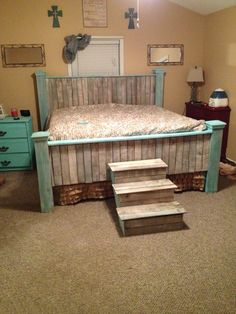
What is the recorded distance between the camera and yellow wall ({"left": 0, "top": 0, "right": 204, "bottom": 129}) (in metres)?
4.15

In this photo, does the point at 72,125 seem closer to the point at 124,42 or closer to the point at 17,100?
the point at 17,100

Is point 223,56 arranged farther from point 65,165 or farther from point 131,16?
point 65,165

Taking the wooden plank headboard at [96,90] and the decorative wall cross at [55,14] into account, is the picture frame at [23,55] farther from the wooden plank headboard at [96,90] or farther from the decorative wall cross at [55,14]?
the decorative wall cross at [55,14]

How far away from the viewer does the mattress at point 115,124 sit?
9.12 ft

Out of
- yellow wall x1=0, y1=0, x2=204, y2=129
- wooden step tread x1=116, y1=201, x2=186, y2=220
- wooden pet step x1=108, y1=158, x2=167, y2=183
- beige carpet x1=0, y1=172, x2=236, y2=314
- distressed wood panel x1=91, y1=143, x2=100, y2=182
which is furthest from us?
yellow wall x1=0, y1=0, x2=204, y2=129

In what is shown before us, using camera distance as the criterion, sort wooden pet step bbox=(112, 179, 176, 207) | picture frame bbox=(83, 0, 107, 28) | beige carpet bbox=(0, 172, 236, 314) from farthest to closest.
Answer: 1. picture frame bbox=(83, 0, 107, 28)
2. wooden pet step bbox=(112, 179, 176, 207)
3. beige carpet bbox=(0, 172, 236, 314)

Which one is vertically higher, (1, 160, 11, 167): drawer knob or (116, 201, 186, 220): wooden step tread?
(116, 201, 186, 220): wooden step tread

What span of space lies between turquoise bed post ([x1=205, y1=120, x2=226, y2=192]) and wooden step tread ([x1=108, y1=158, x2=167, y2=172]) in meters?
0.57

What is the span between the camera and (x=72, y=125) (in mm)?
3012

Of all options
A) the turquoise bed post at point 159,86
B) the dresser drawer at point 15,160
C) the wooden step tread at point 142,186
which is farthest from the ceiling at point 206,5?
the dresser drawer at point 15,160

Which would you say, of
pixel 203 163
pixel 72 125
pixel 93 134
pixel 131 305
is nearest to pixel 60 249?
pixel 131 305

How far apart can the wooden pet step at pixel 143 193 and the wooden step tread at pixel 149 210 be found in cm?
5

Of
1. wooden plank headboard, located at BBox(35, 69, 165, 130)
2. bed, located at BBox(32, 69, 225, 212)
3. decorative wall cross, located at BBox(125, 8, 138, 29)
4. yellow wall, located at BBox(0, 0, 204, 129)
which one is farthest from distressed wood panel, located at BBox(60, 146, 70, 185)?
decorative wall cross, located at BBox(125, 8, 138, 29)

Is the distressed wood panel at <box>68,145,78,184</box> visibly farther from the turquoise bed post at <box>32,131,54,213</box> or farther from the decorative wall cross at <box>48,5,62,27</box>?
the decorative wall cross at <box>48,5,62,27</box>
